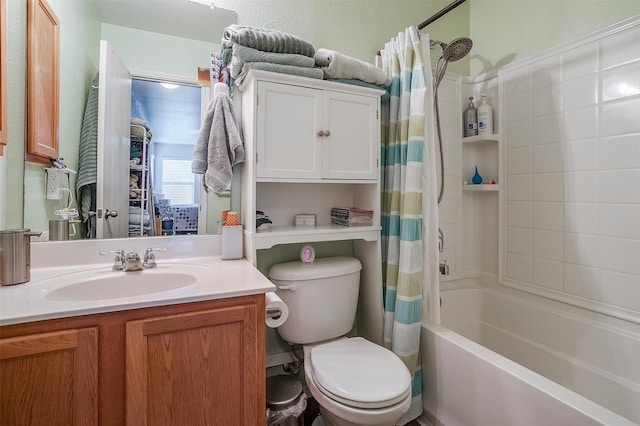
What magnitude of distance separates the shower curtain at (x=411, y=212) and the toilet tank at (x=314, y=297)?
0.80 feet

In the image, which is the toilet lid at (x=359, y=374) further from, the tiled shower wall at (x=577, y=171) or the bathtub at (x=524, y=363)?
the tiled shower wall at (x=577, y=171)

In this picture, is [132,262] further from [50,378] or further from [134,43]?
[134,43]

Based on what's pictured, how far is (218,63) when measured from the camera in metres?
1.45

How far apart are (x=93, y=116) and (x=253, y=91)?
26.2 inches

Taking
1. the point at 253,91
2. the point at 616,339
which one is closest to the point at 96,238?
the point at 253,91

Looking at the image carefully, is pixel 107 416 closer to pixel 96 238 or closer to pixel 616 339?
pixel 96 238

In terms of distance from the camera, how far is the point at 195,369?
0.93 m

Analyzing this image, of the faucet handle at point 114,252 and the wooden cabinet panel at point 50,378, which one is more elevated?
A: the faucet handle at point 114,252

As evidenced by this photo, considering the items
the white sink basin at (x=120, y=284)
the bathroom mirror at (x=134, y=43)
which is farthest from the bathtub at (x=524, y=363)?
the bathroom mirror at (x=134, y=43)

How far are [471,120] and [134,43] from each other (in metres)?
1.99

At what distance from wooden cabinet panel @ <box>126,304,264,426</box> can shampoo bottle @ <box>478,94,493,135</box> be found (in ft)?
6.05

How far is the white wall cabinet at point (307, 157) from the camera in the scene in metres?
1.32

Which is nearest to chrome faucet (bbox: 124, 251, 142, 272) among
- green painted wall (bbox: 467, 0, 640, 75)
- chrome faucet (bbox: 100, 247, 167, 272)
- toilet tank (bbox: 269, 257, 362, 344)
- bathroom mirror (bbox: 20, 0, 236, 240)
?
chrome faucet (bbox: 100, 247, 167, 272)

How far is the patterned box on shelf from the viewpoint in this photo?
1.40 metres
